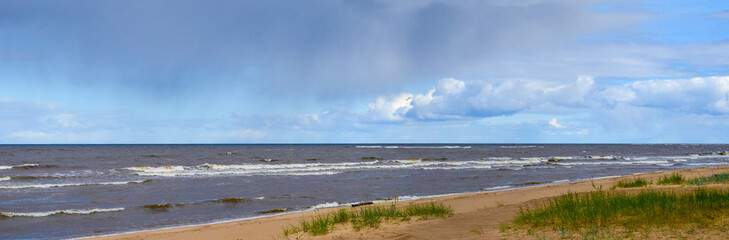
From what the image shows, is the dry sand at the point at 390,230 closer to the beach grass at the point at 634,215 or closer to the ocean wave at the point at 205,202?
the beach grass at the point at 634,215

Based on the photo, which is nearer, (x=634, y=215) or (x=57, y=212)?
(x=634, y=215)

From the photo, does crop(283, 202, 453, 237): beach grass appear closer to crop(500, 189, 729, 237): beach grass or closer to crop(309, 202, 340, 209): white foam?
crop(500, 189, 729, 237): beach grass

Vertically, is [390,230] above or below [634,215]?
below

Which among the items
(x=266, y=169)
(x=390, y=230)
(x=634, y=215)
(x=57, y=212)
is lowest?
(x=57, y=212)

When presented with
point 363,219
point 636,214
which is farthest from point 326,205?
point 636,214

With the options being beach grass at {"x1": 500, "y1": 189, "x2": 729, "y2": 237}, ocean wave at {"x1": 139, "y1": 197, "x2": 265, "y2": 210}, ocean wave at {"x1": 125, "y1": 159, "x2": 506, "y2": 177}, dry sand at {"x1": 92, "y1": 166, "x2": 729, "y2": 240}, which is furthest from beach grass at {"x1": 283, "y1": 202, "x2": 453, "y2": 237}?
ocean wave at {"x1": 125, "y1": 159, "x2": 506, "y2": 177}

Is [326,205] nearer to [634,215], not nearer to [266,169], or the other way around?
[634,215]

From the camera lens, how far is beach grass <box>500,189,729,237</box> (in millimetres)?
7961

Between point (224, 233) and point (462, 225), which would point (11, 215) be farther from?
point (462, 225)

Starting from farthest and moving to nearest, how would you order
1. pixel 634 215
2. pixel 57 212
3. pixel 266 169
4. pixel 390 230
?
pixel 266 169
pixel 57 212
pixel 390 230
pixel 634 215

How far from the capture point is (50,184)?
28375 millimetres

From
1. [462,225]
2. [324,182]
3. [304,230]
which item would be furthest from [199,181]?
[462,225]

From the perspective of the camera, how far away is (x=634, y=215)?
879cm

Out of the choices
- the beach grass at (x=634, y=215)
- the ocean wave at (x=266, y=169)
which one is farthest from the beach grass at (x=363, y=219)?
the ocean wave at (x=266, y=169)
